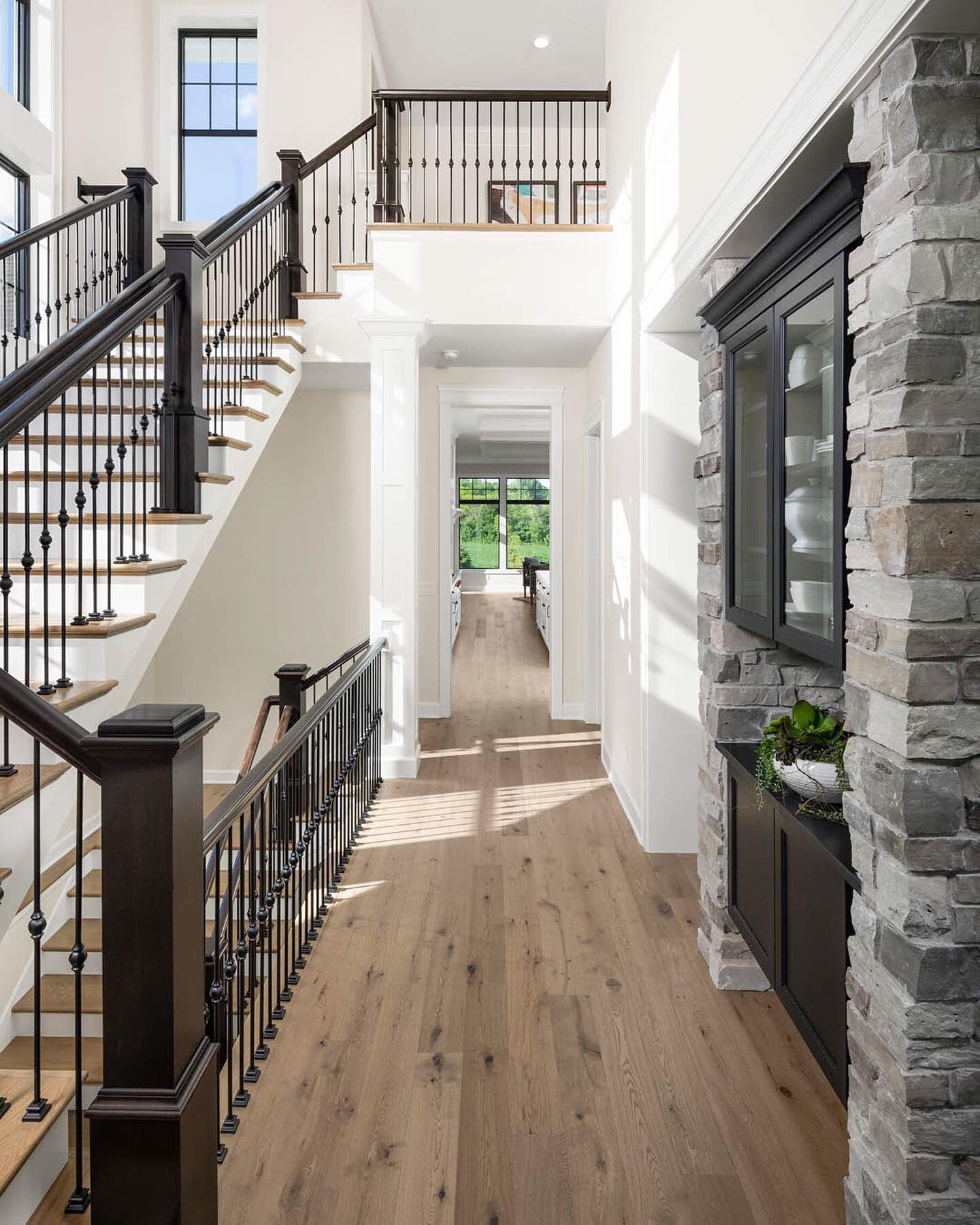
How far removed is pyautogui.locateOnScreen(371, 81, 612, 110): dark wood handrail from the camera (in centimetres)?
545

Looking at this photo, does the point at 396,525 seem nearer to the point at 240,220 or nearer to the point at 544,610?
the point at 240,220

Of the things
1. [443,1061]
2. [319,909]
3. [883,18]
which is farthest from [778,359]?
[319,909]

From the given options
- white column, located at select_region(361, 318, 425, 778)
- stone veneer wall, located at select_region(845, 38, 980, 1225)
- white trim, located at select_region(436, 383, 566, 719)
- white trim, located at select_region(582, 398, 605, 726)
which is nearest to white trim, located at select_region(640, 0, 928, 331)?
stone veneer wall, located at select_region(845, 38, 980, 1225)

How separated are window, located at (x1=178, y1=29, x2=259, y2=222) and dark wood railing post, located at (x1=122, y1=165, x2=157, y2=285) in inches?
38.9

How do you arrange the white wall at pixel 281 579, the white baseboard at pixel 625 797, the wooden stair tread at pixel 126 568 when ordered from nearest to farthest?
1. the wooden stair tread at pixel 126 568
2. the white baseboard at pixel 625 797
3. the white wall at pixel 281 579

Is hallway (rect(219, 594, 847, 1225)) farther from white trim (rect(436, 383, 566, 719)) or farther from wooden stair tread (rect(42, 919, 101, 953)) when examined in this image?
white trim (rect(436, 383, 566, 719))

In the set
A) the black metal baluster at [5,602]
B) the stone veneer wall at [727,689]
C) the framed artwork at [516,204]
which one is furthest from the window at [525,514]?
the black metal baluster at [5,602]

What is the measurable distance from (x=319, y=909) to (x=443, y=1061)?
118 cm

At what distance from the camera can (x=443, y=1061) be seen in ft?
8.48

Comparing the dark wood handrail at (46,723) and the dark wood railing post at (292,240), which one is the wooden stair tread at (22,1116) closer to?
the dark wood handrail at (46,723)

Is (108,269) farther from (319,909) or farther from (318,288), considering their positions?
(319,909)

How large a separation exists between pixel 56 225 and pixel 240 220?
98 centimetres

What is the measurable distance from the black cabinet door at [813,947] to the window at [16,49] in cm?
633

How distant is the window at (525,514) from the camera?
20.5 metres
